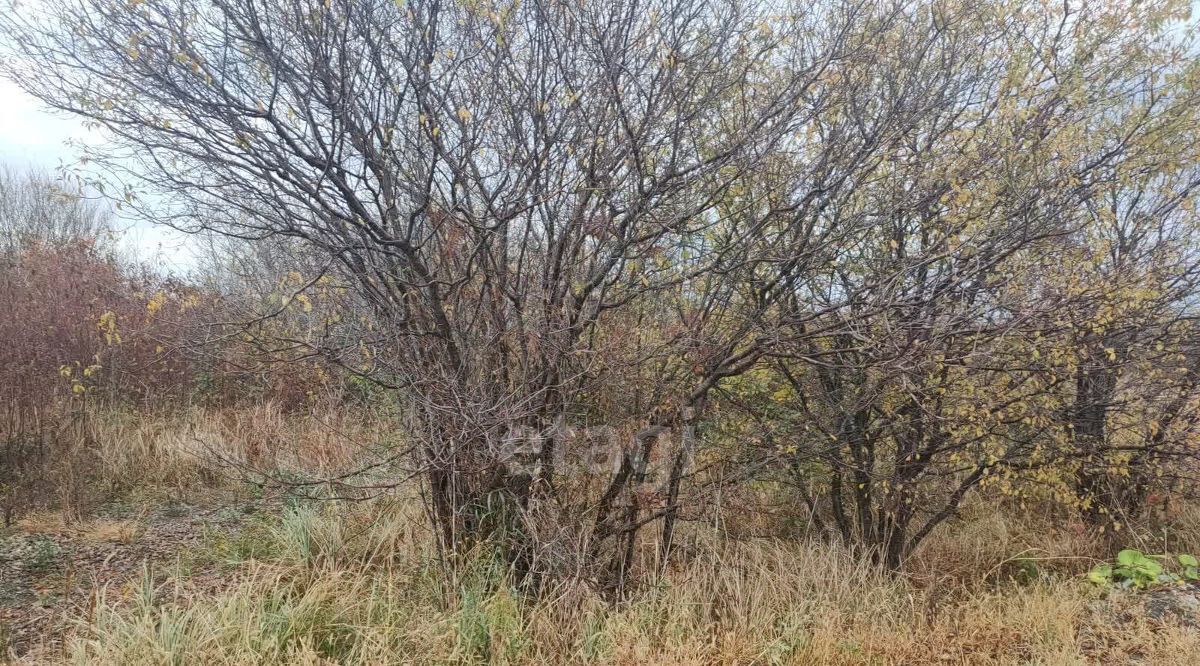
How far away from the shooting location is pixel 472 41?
136 inches

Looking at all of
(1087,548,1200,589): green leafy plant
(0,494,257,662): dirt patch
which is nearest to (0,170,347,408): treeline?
(0,494,257,662): dirt patch

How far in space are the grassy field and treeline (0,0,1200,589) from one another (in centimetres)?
32

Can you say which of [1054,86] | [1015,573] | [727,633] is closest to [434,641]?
[727,633]

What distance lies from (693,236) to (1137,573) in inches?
143

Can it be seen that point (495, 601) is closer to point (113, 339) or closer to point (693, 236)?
point (693, 236)

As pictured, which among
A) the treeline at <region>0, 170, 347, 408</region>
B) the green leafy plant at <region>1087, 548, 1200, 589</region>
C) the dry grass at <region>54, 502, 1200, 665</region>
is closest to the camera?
the dry grass at <region>54, 502, 1200, 665</region>

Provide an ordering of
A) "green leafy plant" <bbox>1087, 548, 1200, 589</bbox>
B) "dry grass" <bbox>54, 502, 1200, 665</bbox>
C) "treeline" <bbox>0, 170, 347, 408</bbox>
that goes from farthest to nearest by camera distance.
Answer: "treeline" <bbox>0, 170, 347, 408</bbox> < "green leafy plant" <bbox>1087, 548, 1200, 589</bbox> < "dry grass" <bbox>54, 502, 1200, 665</bbox>

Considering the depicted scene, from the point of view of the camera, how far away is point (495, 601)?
3.30 metres

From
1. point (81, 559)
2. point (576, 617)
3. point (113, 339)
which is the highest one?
point (113, 339)

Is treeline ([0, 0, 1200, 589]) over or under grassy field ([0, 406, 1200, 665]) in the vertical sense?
over

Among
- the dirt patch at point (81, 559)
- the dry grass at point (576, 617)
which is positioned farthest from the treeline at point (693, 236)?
the dirt patch at point (81, 559)

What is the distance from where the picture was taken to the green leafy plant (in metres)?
4.25

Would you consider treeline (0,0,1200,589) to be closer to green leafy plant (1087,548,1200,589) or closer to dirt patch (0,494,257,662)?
green leafy plant (1087,548,1200,589)

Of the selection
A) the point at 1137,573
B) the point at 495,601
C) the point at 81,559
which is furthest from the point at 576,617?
the point at 1137,573
